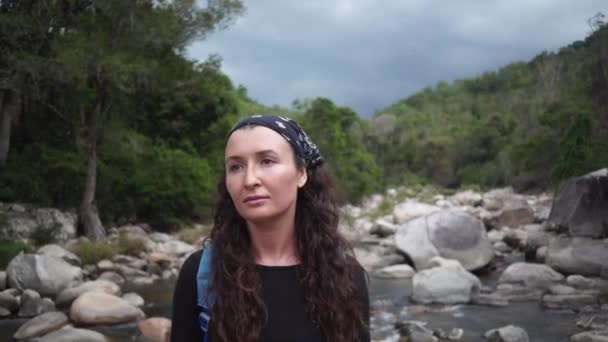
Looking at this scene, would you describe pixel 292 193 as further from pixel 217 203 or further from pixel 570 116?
pixel 570 116

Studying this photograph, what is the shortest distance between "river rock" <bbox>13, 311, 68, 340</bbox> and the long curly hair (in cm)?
682

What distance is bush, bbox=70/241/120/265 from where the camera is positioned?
13398 millimetres

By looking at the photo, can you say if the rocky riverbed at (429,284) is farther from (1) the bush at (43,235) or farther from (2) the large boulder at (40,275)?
(1) the bush at (43,235)

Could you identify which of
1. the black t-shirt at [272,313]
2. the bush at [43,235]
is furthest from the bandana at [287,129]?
the bush at [43,235]

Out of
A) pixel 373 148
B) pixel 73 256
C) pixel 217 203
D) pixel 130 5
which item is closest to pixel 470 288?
pixel 73 256

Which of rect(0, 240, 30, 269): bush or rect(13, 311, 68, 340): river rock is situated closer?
rect(13, 311, 68, 340): river rock

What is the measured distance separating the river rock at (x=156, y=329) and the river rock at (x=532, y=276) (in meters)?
6.57

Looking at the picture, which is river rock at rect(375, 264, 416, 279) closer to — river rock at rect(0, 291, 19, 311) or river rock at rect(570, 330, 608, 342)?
river rock at rect(570, 330, 608, 342)

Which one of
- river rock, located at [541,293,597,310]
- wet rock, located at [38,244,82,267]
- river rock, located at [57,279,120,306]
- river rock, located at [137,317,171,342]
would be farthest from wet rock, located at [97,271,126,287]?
river rock, located at [541,293,597,310]

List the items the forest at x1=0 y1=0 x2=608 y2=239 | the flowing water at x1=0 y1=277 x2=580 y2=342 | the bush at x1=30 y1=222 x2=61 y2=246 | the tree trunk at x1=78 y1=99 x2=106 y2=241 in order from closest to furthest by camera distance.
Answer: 1. the flowing water at x1=0 y1=277 x2=580 y2=342
2. the bush at x1=30 y1=222 x2=61 y2=246
3. the forest at x1=0 y1=0 x2=608 y2=239
4. the tree trunk at x1=78 y1=99 x2=106 y2=241

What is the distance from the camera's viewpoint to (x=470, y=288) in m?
10.3

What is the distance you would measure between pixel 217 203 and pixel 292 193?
0.29m

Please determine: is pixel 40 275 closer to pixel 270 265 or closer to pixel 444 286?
pixel 444 286

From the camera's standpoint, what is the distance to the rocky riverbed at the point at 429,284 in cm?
803
